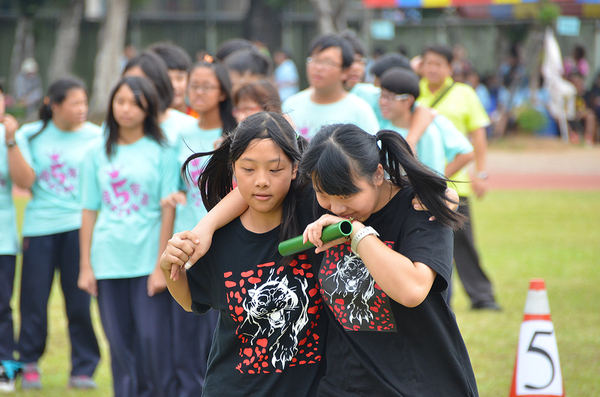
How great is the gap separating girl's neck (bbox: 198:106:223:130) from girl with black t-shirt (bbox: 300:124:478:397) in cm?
187

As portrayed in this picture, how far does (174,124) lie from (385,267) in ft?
8.27

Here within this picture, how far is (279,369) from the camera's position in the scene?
7.63 ft

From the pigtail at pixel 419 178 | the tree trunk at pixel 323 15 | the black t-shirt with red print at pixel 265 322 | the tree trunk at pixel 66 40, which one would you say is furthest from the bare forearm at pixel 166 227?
the tree trunk at pixel 66 40

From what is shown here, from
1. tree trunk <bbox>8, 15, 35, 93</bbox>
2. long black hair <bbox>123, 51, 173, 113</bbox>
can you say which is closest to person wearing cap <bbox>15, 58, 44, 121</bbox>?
tree trunk <bbox>8, 15, 35, 93</bbox>

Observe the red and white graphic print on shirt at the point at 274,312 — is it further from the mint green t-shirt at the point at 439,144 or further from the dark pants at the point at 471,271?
the dark pants at the point at 471,271

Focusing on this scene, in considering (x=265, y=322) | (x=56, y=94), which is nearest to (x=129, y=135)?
(x=56, y=94)

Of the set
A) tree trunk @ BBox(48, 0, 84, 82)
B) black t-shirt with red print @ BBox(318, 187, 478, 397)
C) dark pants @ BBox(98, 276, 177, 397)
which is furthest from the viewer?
tree trunk @ BBox(48, 0, 84, 82)

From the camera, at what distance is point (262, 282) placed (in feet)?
7.64

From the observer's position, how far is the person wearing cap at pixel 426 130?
4.52 m

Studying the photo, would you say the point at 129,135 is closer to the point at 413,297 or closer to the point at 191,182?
the point at 191,182

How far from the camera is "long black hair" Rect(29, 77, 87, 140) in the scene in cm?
454

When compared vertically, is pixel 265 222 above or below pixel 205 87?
below

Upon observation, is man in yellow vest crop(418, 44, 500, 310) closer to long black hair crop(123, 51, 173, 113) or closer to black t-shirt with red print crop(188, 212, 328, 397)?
long black hair crop(123, 51, 173, 113)

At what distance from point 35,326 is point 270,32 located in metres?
20.8
